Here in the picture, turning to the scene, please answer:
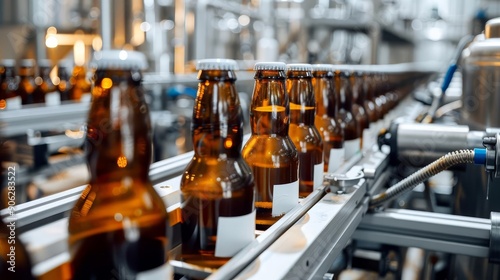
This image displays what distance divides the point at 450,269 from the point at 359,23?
72.7 inches

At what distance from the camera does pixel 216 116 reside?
53 centimetres

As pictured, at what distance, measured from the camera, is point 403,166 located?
1248mm

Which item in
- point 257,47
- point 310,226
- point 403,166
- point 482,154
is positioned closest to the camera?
point 310,226

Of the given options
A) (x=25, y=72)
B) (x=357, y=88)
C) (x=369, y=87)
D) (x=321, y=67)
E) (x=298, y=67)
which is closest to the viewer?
(x=298, y=67)

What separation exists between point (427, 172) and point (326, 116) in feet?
0.68

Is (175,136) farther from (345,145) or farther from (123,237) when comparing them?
(123,237)

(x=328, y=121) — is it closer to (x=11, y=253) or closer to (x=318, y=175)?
(x=318, y=175)

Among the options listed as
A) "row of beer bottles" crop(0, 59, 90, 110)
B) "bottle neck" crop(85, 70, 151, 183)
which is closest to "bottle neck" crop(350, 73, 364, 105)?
"bottle neck" crop(85, 70, 151, 183)

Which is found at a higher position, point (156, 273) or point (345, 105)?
point (345, 105)

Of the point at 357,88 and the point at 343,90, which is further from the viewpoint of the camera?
the point at 357,88

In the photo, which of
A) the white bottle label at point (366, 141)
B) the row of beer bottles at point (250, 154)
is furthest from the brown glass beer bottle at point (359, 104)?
the row of beer bottles at point (250, 154)

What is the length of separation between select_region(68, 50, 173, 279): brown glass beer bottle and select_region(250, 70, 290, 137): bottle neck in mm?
253

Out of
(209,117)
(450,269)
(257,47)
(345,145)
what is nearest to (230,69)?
(209,117)

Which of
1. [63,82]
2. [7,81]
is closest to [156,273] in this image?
[7,81]
